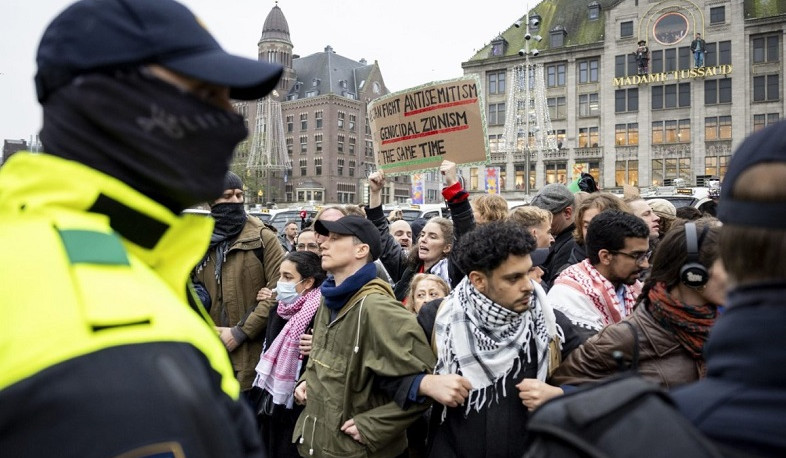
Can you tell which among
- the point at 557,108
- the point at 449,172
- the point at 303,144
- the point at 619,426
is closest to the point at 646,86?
the point at 557,108

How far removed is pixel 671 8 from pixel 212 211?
2033 inches

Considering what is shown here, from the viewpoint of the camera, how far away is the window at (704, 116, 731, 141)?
45812 mm

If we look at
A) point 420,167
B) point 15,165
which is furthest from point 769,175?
point 420,167

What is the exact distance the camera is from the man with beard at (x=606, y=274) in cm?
366

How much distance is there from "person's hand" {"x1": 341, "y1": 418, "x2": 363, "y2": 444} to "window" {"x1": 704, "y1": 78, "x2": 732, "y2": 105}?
5103cm

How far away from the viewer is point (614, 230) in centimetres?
381

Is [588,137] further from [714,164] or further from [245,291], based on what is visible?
[245,291]

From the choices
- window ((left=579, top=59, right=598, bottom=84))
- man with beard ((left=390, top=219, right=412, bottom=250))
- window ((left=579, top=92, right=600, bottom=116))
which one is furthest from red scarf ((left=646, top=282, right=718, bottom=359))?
window ((left=579, top=59, right=598, bottom=84))

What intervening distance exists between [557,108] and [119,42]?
178ft

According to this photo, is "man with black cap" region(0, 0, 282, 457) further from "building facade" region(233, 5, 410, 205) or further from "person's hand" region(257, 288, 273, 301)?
"building facade" region(233, 5, 410, 205)

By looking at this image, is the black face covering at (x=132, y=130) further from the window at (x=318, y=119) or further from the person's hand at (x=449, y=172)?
the window at (x=318, y=119)

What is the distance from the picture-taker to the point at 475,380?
124 inches

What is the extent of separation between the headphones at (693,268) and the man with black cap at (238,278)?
336cm

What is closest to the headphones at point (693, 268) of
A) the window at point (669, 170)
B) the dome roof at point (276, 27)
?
the window at point (669, 170)
